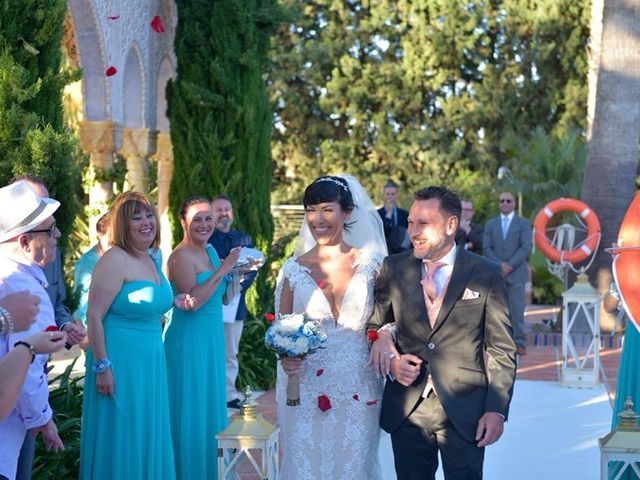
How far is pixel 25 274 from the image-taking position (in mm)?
4160

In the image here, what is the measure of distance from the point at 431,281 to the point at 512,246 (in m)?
9.31

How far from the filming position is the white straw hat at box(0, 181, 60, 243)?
419 cm

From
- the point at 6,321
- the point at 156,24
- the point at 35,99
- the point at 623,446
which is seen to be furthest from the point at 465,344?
the point at 156,24

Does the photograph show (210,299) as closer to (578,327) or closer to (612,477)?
(612,477)

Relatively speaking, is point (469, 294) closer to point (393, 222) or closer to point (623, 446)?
point (623, 446)

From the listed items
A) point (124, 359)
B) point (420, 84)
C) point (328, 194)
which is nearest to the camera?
point (328, 194)

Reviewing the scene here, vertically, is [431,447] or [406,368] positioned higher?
[406,368]

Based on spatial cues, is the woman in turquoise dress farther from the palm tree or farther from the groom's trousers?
the palm tree

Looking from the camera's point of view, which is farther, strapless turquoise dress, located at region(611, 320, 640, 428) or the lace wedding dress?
strapless turquoise dress, located at region(611, 320, 640, 428)

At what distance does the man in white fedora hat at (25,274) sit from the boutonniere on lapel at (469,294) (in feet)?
5.80

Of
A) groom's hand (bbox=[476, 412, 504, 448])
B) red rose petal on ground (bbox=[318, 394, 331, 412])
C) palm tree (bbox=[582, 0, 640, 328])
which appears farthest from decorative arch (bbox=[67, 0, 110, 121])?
groom's hand (bbox=[476, 412, 504, 448])

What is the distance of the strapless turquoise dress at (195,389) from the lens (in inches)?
254

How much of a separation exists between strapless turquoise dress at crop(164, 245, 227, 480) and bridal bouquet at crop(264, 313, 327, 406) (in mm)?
1754

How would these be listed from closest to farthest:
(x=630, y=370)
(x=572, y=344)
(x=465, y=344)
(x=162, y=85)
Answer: (x=465, y=344), (x=630, y=370), (x=572, y=344), (x=162, y=85)
